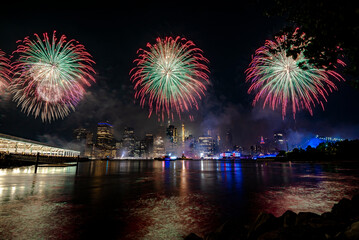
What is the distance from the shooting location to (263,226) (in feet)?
16.9

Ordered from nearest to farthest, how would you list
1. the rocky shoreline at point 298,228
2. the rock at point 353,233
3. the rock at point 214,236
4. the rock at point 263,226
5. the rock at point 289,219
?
the rock at point 353,233 < the rocky shoreline at point 298,228 < the rock at point 214,236 < the rock at point 263,226 < the rock at point 289,219

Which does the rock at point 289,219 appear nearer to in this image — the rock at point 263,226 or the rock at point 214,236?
the rock at point 263,226

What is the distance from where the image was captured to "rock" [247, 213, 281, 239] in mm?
5014

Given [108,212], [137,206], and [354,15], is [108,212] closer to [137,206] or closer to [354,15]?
[137,206]

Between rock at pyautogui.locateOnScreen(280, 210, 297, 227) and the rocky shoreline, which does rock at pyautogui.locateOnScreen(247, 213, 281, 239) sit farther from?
rock at pyautogui.locateOnScreen(280, 210, 297, 227)

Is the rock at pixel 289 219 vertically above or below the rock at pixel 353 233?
below

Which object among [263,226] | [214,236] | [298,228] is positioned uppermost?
[298,228]

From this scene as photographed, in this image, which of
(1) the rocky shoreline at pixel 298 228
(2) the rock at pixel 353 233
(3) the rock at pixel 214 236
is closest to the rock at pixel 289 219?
(1) the rocky shoreline at pixel 298 228

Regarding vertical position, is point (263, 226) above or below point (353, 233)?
below

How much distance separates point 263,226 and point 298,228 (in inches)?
41.6

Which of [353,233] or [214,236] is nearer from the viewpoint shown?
[353,233]

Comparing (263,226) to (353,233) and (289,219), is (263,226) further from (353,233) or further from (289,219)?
(353,233)

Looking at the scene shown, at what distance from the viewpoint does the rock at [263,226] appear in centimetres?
501

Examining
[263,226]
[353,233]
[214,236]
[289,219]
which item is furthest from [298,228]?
[214,236]
